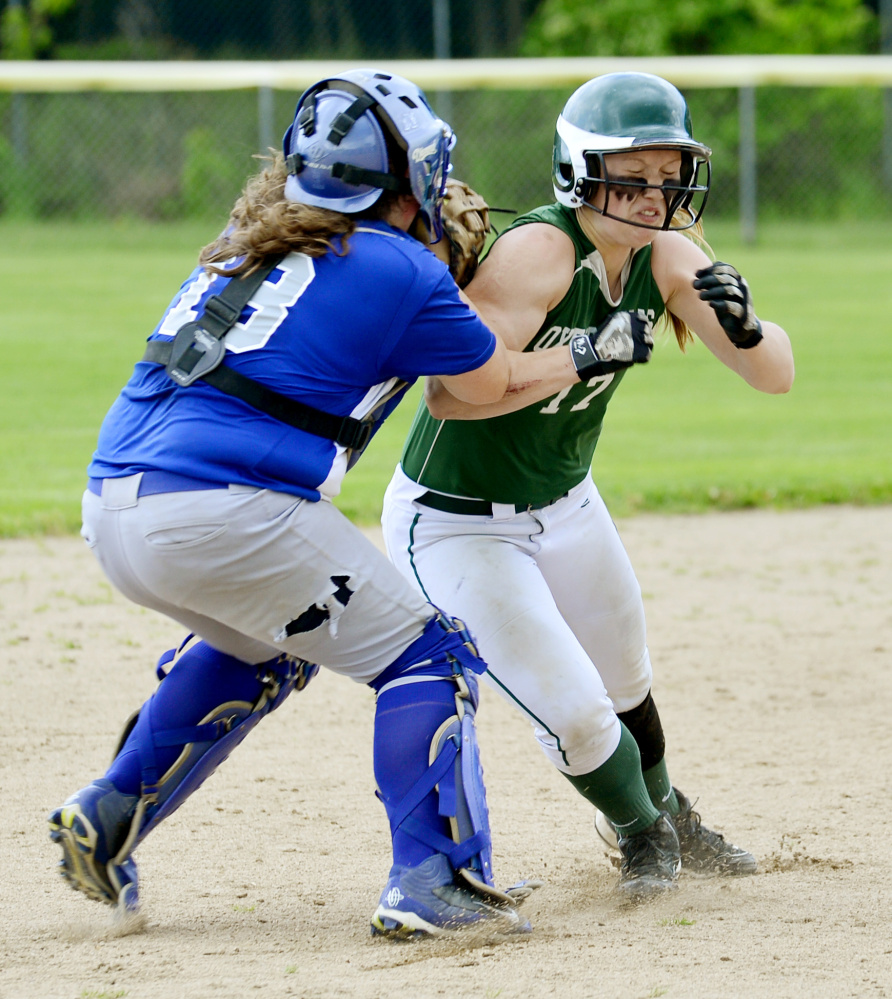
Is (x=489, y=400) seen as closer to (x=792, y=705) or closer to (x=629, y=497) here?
(x=792, y=705)

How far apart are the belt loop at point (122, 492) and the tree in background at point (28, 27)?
24.7 m

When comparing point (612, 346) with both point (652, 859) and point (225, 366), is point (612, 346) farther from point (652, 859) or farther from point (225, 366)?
point (652, 859)

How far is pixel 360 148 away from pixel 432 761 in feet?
4.17

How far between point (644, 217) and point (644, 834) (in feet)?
4.88

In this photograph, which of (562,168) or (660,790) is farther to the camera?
(660,790)

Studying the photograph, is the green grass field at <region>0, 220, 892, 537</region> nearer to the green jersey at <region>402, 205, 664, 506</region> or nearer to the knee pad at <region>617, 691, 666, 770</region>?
the knee pad at <region>617, 691, 666, 770</region>

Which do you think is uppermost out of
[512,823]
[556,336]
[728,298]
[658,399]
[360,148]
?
[360,148]

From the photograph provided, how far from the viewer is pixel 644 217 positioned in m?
3.18

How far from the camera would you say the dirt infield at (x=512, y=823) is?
2727 millimetres

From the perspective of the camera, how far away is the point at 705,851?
355 cm

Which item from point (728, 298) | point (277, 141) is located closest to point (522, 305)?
point (728, 298)

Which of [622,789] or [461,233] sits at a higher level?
[461,233]

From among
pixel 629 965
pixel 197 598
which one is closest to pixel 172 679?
pixel 197 598

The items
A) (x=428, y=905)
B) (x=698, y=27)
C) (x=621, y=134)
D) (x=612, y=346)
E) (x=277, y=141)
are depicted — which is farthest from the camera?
(x=698, y=27)
